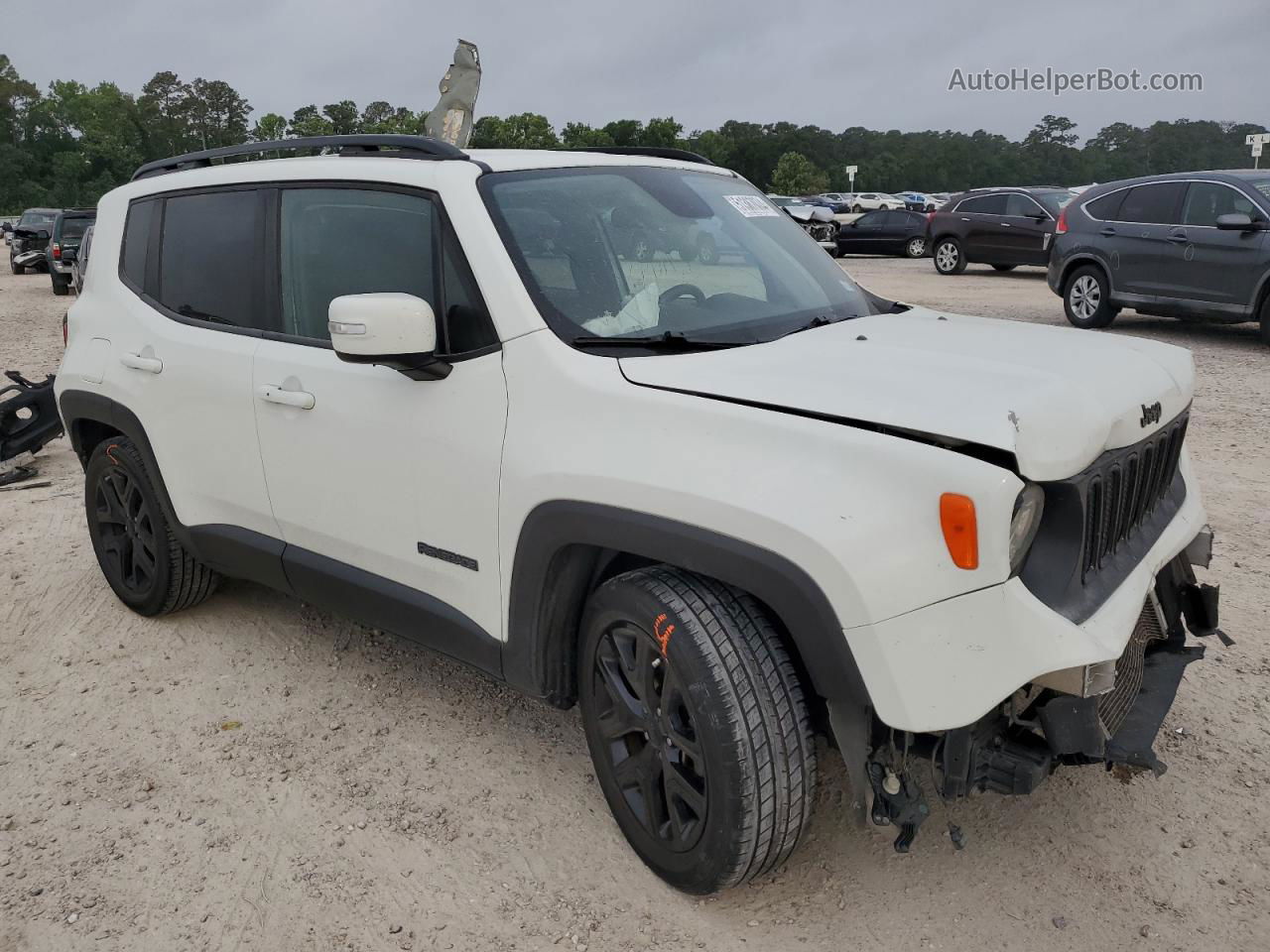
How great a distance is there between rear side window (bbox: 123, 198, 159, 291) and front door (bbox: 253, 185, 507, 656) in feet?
3.15

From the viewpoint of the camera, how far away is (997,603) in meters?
2.21

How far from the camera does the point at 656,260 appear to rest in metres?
3.22

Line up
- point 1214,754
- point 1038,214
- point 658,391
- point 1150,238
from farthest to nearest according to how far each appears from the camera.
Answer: point 1038,214, point 1150,238, point 1214,754, point 658,391

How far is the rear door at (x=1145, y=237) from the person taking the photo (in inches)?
442

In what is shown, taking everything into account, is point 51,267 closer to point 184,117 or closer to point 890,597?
point 890,597

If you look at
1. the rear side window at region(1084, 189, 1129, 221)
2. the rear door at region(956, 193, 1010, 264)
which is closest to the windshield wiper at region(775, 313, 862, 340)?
the rear side window at region(1084, 189, 1129, 221)

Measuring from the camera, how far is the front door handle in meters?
4.04

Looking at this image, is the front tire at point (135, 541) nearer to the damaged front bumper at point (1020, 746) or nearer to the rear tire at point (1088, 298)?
the damaged front bumper at point (1020, 746)

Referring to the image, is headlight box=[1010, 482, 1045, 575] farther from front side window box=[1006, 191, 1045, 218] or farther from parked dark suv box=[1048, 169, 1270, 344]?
front side window box=[1006, 191, 1045, 218]

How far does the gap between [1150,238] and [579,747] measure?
402 inches

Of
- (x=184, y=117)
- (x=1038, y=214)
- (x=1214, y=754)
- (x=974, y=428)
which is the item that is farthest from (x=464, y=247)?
(x=184, y=117)

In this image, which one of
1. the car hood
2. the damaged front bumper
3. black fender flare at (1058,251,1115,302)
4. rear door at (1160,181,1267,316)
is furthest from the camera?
black fender flare at (1058,251,1115,302)

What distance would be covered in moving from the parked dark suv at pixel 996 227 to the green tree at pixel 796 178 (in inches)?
2556

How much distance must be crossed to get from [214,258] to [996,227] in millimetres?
18185
